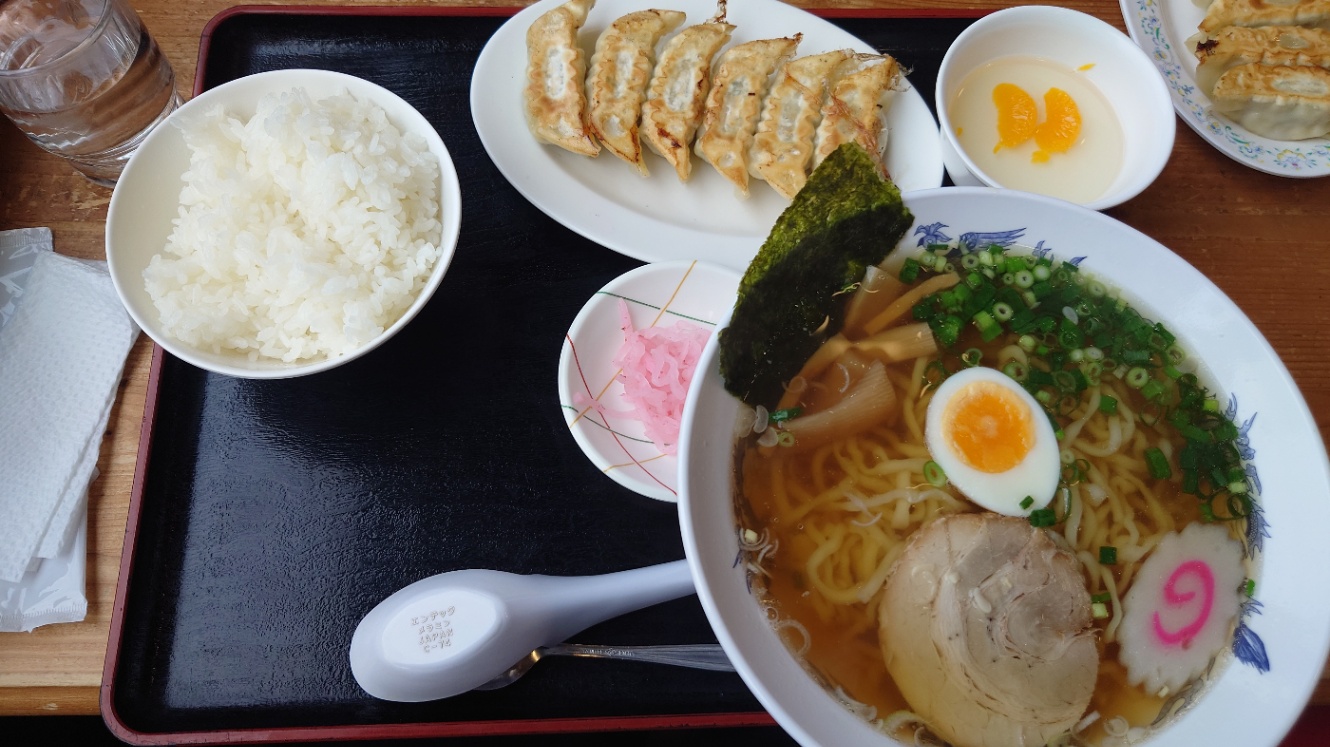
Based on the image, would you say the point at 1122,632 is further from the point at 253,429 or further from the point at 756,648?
the point at 253,429

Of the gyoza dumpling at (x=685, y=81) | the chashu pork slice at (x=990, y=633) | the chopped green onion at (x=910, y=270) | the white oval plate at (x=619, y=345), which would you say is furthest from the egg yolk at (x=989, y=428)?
the gyoza dumpling at (x=685, y=81)

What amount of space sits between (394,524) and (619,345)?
57cm

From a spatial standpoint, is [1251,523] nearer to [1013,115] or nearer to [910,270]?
[910,270]

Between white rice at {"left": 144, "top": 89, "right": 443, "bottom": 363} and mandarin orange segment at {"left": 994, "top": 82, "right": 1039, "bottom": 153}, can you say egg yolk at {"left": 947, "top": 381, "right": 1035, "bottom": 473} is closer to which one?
mandarin orange segment at {"left": 994, "top": 82, "right": 1039, "bottom": 153}

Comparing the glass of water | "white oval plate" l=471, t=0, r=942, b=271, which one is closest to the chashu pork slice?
"white oval plate" l=471, t=0, r=942, b=271

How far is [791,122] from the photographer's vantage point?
1898mm

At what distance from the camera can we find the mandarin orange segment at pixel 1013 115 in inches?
72.7

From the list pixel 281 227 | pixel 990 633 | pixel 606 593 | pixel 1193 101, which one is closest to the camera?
pixel 990 633

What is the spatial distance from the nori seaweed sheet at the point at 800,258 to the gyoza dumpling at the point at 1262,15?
4.61 ft

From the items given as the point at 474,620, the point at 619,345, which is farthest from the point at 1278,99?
the point at 474,620

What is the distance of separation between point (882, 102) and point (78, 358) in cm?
187

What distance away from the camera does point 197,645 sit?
137 centimetres

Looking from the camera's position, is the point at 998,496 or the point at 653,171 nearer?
the point at 998,496

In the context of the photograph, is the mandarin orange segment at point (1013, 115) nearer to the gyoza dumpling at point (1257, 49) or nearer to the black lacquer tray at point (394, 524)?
the gyoza dumpling at point (1257, 49)
